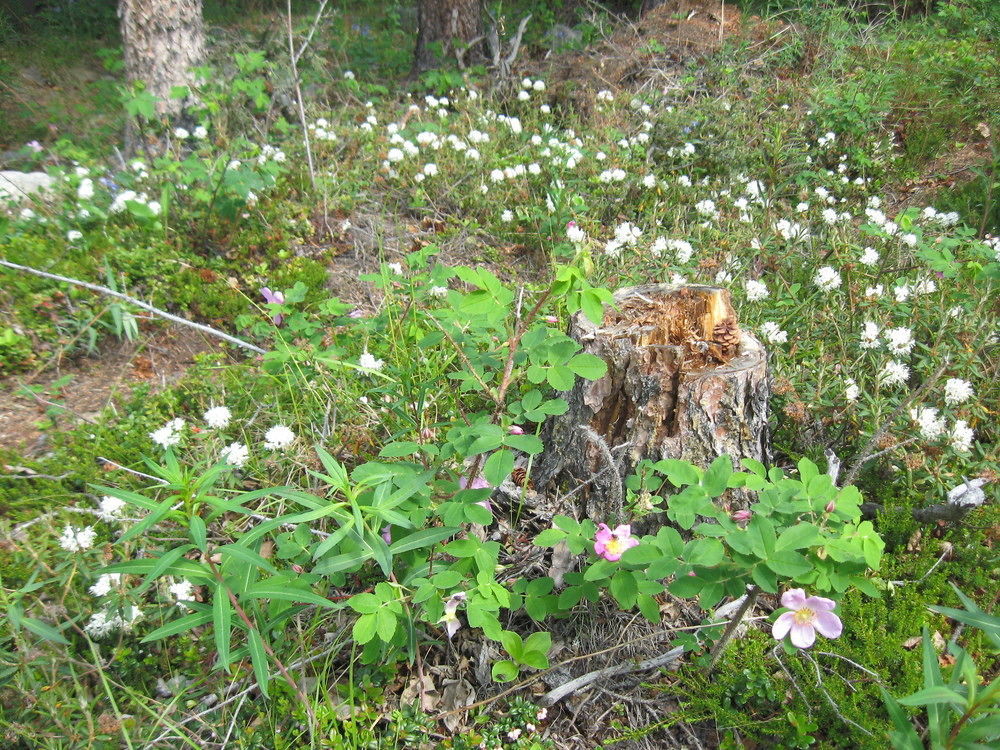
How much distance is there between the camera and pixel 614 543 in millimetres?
1869

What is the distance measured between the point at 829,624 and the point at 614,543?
577mm

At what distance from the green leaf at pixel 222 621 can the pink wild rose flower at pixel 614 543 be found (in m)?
1.00

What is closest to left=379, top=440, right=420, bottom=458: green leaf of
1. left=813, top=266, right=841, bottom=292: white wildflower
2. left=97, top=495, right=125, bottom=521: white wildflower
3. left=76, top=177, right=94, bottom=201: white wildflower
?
left=97, top=495, right=125, bottom=521: white wildflower

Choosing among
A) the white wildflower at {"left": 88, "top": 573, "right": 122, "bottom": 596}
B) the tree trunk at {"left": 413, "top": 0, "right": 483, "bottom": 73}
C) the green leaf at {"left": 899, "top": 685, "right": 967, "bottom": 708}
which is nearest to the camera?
the green leaf at {"left": 899, "top": 685, "right": 967, "bottom": 708}

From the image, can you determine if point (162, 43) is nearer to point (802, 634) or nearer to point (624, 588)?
point (624, 588)

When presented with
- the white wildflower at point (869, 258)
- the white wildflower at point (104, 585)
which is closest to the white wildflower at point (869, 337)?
the white wildflower at point (869, 258)

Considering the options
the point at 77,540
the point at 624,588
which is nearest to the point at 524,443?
the point at 624,588

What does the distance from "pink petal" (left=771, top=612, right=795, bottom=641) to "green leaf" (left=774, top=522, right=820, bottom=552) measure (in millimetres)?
224

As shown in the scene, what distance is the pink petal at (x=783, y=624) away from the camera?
1.64 meters

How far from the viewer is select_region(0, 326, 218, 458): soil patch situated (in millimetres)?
3170

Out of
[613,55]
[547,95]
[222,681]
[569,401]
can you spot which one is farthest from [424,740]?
[613,55]

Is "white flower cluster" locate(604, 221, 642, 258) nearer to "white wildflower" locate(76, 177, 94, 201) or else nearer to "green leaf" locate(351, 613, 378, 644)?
"green leaf" locate(351, 613, 378, 644)

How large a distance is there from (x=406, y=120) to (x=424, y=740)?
5.74 m

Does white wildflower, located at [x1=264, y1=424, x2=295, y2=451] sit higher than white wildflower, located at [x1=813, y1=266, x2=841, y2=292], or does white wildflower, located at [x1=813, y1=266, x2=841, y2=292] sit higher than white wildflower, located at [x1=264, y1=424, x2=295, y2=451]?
white wildflower, located at [x1=813, y1=266, x2=841, y2=292]
